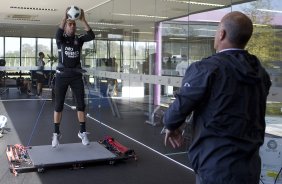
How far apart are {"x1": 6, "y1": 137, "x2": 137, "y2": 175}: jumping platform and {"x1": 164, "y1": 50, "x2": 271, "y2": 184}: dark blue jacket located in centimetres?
302

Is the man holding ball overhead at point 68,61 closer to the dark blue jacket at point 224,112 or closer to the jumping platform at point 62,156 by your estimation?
the jumping platform at point 62,156

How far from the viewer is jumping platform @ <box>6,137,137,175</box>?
4312 millimetres

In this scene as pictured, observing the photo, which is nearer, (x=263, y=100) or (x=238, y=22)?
(x=238, y=22)

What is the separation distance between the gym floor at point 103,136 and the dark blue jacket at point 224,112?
1968mm

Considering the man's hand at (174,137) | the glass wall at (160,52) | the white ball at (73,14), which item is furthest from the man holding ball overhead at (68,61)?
the man's hand at (174,137)

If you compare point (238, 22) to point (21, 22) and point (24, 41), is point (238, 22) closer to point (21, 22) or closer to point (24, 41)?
point (21, 22)

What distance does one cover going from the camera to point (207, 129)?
1603mm

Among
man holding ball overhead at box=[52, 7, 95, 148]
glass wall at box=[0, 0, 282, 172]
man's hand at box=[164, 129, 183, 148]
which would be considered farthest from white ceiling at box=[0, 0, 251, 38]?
man's hand at box=[164, 129, 183, 148]

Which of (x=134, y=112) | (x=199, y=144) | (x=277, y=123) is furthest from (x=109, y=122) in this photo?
(x=199, y=144)

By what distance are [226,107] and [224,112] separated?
22 millimetres

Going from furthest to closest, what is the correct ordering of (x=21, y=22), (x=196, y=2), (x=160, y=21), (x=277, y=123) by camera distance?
(x=21, y=22), (x=160, y=21), (x=196, y=2), (x=277, y=123)

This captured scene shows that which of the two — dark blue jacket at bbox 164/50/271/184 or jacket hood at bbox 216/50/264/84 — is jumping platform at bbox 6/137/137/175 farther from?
jacket hood at bbox 216/50/264/84

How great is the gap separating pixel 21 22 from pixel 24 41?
613 cm

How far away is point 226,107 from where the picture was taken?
156cm
